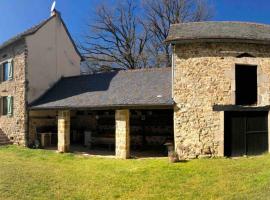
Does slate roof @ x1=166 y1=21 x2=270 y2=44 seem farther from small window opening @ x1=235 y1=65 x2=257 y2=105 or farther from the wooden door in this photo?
the wooden door

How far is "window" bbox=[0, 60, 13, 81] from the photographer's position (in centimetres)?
1900

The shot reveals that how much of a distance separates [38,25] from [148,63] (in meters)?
12.7

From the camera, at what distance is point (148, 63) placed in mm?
29750

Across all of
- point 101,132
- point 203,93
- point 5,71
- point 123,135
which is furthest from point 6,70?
point 203,93

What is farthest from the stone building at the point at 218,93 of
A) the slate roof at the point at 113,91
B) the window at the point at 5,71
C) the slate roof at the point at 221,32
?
the window at the point at 5,71

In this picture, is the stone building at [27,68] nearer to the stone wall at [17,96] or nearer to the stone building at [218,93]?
the stone wall at [17,96]

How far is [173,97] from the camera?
13.9 m

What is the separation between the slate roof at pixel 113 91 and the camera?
14.4 meters

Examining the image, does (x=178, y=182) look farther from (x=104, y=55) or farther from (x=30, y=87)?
(x=104, y=55)

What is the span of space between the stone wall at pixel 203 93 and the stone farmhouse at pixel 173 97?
4 cm

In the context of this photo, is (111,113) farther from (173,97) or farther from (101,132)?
(173,97)

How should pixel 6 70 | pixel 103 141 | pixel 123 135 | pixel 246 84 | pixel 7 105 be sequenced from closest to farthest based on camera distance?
pixel 123 135 → pixel 246 84 → pixel 103 141 → pixel 7 105 → pixel 6 70

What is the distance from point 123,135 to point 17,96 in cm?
753

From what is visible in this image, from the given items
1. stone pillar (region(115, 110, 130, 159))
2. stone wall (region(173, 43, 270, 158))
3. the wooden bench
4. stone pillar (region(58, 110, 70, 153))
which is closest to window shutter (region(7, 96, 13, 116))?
stone pillar (region(58, 110, 70, 153))
